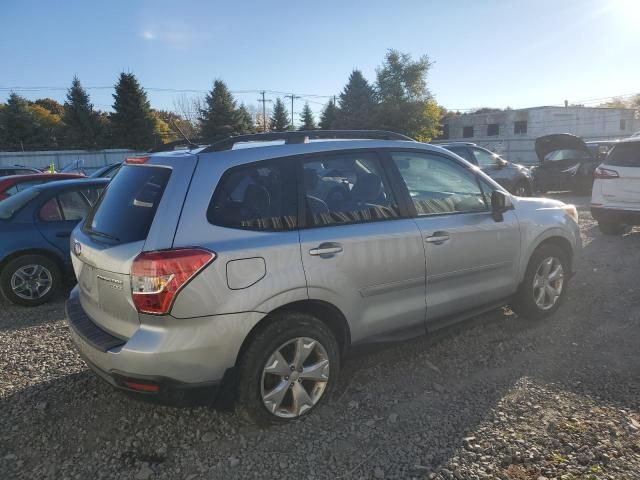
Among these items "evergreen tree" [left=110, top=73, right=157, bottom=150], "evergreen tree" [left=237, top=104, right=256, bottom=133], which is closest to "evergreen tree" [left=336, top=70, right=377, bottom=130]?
"evergreen tree" [left=237, top=104, right=256, bottom=133]

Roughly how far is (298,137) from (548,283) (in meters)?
2.81

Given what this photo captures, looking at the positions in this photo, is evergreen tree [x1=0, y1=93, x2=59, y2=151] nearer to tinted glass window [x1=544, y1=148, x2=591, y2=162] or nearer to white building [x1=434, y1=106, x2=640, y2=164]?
white building [x1=434, y1=106, x2=640, y2=164]

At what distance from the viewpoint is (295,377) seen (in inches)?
117

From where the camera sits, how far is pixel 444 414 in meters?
3.14

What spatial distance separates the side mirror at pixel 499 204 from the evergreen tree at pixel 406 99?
4947cm

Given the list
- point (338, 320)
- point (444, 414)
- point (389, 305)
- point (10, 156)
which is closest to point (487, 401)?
point (444, 414)

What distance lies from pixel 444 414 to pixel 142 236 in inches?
84.4

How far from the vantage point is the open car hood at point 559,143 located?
1457 cm

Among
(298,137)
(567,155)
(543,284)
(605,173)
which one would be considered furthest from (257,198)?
(567,155)

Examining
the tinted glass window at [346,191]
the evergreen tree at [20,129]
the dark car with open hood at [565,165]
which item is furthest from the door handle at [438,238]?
the evergreen tree at [20,129]

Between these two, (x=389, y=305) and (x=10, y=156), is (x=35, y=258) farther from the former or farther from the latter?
(x=10, y=156)

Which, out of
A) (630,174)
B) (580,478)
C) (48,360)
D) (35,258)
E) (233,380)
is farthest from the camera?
(630,174)

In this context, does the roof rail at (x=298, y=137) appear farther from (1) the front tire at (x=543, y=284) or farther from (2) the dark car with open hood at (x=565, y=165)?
(2) the dark car with open hood at (x=565, y=165)

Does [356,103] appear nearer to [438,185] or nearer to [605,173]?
[605,173]
